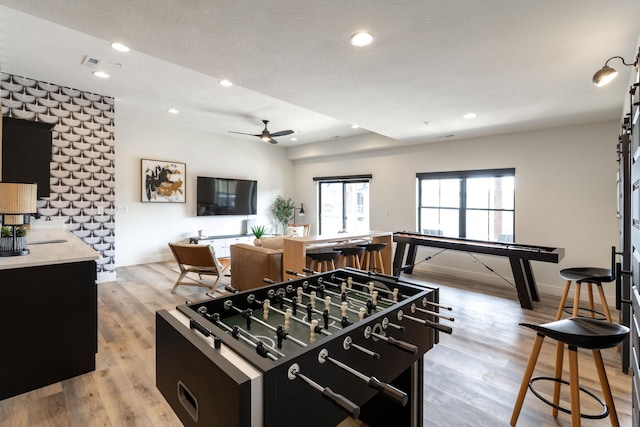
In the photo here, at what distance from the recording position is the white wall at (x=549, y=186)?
4121 millimetres

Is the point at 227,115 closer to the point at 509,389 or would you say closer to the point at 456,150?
the point at 456,150

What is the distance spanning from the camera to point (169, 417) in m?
1.88

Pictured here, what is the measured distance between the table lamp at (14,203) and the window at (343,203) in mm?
5651

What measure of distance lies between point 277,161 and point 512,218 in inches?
228

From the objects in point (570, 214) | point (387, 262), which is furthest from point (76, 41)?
point (570, 214)

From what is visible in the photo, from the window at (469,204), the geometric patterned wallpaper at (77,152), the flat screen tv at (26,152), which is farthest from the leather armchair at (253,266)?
the window at (469,204)

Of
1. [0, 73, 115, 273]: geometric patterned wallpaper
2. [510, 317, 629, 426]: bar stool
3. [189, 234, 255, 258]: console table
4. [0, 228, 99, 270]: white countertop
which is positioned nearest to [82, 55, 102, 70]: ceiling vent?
[0, 73, 115, 273]: geometric patterned wallpaper

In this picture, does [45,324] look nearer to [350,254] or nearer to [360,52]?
[350,254]

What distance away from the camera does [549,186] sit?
14.9 feet

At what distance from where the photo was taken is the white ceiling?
5.85 ft

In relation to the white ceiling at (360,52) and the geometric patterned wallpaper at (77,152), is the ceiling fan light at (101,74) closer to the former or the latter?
the white ceiling at (360,52)

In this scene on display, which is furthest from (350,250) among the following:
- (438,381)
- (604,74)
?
(604,74)

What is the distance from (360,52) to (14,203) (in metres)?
2.74

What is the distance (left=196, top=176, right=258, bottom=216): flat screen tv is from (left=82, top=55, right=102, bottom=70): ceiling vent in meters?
3.36
